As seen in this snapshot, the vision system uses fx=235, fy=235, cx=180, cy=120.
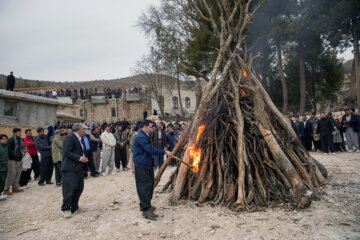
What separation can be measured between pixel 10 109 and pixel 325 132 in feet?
64.0

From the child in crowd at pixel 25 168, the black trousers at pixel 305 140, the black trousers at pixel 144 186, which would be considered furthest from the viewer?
the black trousers at pixel 305 140

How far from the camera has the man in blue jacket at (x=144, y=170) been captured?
4.50 meters

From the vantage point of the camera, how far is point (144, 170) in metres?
4.68

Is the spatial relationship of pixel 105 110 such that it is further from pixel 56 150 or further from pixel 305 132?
pixel 305 132

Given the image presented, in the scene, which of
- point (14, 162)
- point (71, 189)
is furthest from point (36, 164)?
point (71, 189)

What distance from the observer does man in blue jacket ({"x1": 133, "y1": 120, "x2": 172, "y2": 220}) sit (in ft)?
14.8

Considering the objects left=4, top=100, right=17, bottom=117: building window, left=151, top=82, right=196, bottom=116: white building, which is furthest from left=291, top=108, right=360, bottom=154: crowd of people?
left=151, top=82, right=196, bottom=116: white building

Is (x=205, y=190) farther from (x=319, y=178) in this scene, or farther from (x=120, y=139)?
(x=120, y=139)

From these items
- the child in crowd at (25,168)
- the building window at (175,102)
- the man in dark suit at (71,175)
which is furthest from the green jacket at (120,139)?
the building window at (175,102)

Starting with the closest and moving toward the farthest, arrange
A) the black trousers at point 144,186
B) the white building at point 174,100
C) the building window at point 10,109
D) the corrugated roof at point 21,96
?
1. the black trousers at point 144,186
2. the corrugated roof at point 21,96
3. the building window at point 10,109
4. the white building at point 174,100

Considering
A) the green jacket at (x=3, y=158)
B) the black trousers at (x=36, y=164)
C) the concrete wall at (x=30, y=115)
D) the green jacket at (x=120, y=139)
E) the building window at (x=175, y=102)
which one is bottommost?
the black trousers at (x=36, y=164)

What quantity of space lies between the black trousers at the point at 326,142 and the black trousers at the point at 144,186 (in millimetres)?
8982

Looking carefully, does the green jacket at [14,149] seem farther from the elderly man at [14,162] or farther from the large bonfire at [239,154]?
the large bonfire at [239,154]

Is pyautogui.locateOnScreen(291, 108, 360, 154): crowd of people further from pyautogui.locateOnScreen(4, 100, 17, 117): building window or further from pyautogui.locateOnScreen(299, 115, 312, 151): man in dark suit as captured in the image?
pyautogui.locateOnScreen(4, 100, 17, 117): building window
